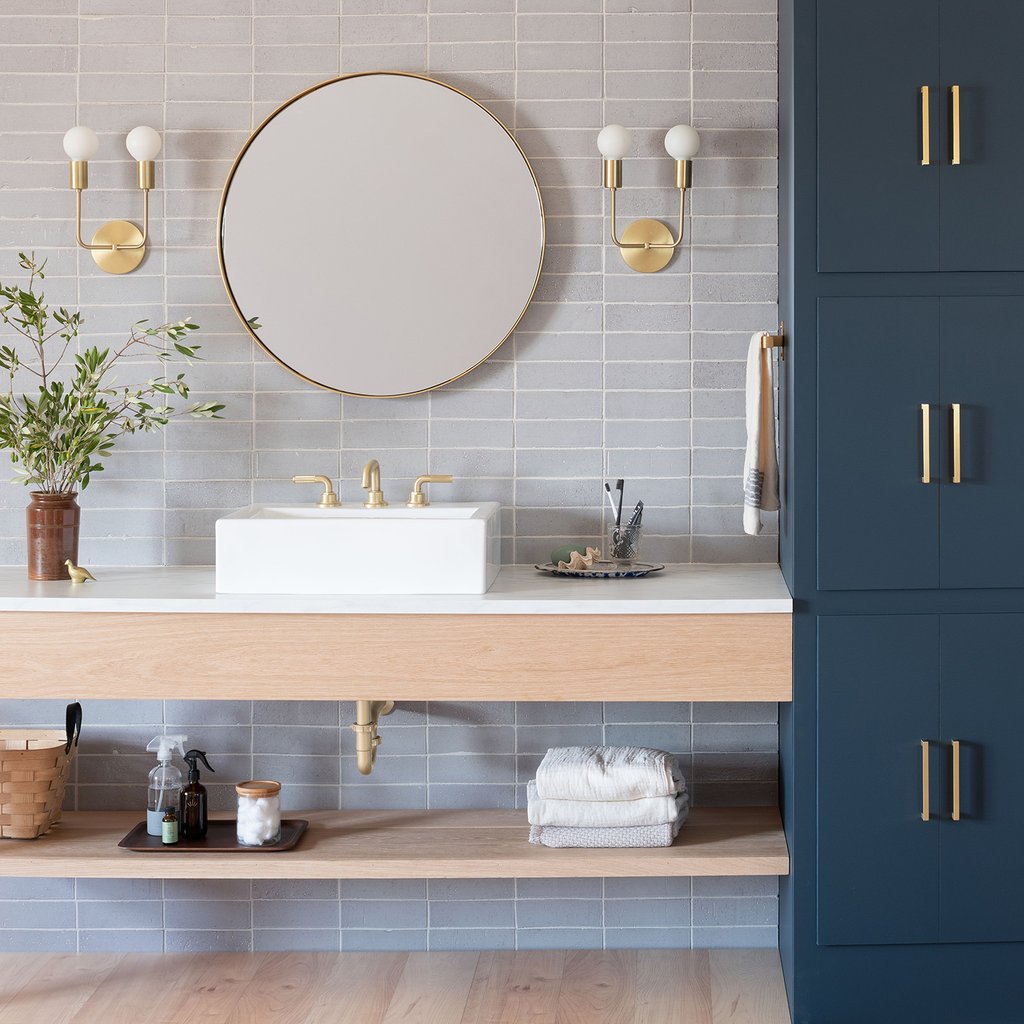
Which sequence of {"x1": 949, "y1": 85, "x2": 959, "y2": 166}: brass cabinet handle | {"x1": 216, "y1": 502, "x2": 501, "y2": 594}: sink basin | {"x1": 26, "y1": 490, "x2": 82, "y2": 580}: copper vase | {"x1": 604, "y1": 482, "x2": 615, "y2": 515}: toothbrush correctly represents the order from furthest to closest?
1. {"x1": 604, "y1": 482, "x2": 615, "y2": 515}: toothbrush
2. {"x1": 26, "y1": 490, "x2": 82, "y2": 580}: copper vase
3. {"x1": 216, "y1": 502, "x2": 501, "y2": 594}: sink basin
4. {"x1": 949, "y1": 85, "x2": 959, "y2": 166}: brass cabinet handle

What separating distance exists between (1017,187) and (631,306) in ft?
2.77

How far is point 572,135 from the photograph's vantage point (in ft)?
8.83

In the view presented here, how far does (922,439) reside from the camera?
223 cm

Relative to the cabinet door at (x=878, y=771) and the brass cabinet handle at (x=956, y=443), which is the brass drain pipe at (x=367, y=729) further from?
the brass cabinet handle at (x=956, y=443)

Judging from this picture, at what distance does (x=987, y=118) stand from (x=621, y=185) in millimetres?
772

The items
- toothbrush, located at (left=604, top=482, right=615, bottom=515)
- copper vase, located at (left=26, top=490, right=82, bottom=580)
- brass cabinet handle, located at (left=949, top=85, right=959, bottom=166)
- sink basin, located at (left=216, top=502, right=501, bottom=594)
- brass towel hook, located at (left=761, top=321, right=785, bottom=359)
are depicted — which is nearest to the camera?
brass cabinet handle, located at (left=949, top=85, right=959, bottom=166)

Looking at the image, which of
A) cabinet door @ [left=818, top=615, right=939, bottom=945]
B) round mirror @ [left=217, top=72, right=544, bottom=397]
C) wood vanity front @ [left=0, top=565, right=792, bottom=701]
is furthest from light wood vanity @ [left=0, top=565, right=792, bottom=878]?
round mirror @ [left=217, top=72, right=544, bottom=397]

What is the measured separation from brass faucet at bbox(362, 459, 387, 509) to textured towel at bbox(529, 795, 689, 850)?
78 cm

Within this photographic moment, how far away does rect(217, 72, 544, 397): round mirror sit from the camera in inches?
105

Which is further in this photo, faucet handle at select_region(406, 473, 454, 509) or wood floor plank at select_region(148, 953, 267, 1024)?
faucet handle at select_region(406, 473, 454, 509)

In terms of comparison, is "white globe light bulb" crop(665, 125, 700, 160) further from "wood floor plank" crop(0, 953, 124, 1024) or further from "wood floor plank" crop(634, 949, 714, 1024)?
"wood floor plank" crop(0, 953, 124, 1024)

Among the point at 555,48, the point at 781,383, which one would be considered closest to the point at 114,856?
the point at 781,383

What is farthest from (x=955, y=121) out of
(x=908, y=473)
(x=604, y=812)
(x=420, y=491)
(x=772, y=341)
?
(x=604, y=812)

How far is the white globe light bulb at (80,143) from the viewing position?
2588mm
